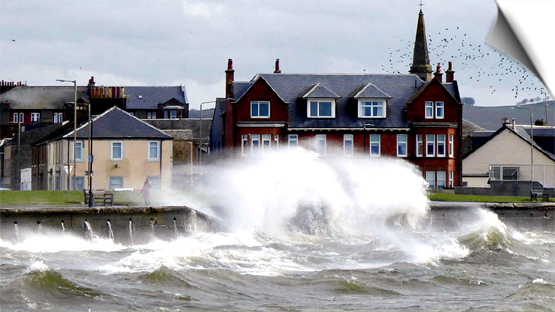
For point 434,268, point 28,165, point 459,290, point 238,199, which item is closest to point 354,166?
point 238,199

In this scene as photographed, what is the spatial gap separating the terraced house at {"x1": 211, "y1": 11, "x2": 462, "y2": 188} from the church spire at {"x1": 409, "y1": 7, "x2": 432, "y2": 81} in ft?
76.4

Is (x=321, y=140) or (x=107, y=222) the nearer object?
(x=107, y=222)

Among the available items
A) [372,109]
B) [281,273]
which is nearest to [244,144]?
[372,109]

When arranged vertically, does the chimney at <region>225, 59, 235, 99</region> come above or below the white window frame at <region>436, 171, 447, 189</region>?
above

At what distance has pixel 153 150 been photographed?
214 feet

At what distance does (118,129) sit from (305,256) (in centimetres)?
3597

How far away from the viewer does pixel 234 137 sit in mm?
64438

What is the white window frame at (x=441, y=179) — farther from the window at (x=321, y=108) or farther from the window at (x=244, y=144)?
the window at (x=244, y=144)

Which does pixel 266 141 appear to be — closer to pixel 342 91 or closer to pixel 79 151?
pixel 342 91

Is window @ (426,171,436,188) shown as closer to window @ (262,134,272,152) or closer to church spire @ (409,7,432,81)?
window @ (262,134,272,152)

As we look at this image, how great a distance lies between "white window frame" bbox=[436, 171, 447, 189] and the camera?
65.9 metres

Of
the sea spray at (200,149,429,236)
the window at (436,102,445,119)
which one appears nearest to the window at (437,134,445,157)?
the window at (436,102,445,119)

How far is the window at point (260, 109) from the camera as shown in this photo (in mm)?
64500

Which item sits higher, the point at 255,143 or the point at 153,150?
the point at 255,143
